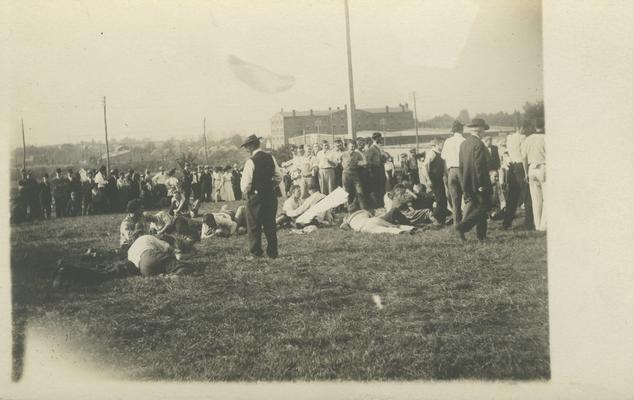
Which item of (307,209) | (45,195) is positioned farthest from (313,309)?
(45,195)

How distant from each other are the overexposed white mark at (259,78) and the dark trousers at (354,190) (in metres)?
1.01

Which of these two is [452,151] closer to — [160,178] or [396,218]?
[396,218]

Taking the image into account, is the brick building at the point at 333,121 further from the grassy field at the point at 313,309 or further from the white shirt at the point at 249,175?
the grassy field at the point at 313,309

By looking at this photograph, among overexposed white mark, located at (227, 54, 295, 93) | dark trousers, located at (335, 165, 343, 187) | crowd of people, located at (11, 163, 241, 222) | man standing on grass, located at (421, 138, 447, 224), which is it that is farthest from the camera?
dark trousers, located at (335, 165, 343, 187)

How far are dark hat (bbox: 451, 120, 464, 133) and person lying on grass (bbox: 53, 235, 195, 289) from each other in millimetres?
2058

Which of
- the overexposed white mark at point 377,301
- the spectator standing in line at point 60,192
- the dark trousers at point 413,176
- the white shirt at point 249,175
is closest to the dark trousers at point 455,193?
the dark trousers at point 413,176

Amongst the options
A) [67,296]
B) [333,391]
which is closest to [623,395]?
[333,391]

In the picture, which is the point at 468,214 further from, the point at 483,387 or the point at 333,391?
the point at 333,391

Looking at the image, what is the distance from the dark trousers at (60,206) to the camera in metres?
3.83

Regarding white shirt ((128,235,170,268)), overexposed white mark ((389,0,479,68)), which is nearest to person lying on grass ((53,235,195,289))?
white shirt ((128,235,170,268))

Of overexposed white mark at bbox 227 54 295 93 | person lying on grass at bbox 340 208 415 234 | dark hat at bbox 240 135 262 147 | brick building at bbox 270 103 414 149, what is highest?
overexposed white mark at bbox 227 54 295 93

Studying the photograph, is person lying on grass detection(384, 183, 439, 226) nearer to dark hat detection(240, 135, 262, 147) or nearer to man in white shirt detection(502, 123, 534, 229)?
man in white shirt detection(502, 123, 534, 229)

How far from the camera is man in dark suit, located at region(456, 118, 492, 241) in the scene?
145 inches

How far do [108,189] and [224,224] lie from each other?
84 centimetres
